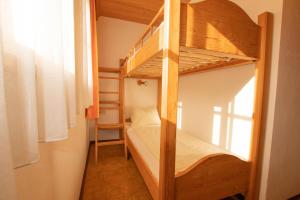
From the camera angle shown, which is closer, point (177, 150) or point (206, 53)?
point (206, 53)

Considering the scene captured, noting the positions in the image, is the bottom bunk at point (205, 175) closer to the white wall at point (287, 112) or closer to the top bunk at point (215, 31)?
the white wall at point (287, 112)

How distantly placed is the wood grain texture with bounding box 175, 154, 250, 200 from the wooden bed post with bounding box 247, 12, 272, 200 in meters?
0.06

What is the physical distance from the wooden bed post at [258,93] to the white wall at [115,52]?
7.82ft

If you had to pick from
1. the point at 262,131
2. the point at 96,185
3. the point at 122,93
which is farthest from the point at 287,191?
the point at 122,93

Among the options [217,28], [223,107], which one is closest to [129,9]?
[217,28]

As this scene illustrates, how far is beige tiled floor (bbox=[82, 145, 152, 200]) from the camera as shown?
1.63 metres

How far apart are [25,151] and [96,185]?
5.98ft

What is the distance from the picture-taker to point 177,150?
1.66 meters

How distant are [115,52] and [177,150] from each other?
2.49 m

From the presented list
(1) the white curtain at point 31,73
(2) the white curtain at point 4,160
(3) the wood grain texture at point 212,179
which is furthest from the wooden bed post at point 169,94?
(2) the white curtain at point 4,160

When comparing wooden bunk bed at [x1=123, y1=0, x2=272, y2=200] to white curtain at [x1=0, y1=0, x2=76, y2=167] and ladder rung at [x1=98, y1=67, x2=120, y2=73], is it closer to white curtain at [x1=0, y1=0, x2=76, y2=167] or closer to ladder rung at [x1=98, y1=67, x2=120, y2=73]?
white curtain at [x1=0, y1=0, x2=76, y2=167]

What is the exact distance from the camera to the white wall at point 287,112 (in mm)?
1203

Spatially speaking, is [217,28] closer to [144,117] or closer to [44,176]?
[44,176]

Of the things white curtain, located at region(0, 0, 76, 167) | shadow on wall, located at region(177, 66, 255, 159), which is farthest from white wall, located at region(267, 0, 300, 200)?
white curtain, located at region(0, 0, 76, 167)
